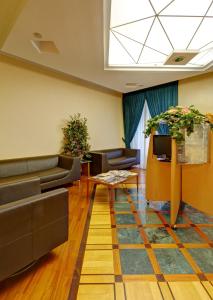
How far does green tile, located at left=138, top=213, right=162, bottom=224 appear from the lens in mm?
2688

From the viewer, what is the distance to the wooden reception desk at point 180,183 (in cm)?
256

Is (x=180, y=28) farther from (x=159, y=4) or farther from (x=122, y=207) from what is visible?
(x=122, y=207)

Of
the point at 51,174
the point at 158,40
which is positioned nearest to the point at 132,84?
the point at 158,40

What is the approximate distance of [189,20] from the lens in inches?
115

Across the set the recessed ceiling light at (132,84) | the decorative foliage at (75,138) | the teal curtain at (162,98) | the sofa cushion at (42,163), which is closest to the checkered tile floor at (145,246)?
the sofa cushion at (42,163)

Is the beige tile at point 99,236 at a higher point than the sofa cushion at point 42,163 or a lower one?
lower

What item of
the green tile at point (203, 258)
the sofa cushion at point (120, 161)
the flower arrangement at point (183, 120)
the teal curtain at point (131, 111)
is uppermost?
the teal curtain at point (131, 111)

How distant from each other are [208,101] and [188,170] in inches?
117

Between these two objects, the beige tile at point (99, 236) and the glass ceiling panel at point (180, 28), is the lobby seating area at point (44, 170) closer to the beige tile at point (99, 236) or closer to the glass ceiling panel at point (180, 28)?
the beige tile at point (99, 236)

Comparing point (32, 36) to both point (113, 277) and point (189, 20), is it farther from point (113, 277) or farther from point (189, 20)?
point (113, 277)

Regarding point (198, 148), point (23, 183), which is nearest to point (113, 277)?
point (23, 183)

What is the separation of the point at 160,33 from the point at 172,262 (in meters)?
3.50

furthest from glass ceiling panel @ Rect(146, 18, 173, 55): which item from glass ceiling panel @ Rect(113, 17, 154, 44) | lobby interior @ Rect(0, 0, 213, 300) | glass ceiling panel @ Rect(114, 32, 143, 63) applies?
lobby interior @ Rect(0, 0, 213, 300)

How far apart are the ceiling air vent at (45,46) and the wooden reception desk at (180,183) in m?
2.33
